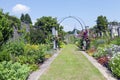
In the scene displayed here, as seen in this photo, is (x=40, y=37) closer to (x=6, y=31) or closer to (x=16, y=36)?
(x=16, y=36)

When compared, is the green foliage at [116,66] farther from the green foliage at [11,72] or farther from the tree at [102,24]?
the tree at [102,24]

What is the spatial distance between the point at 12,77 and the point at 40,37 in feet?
57.0

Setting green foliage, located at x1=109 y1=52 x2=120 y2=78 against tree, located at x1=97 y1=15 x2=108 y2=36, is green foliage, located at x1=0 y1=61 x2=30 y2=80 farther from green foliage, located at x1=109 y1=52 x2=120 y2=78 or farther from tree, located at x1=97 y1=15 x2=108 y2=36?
tree, located at x1=97 y1=15 x2=108 y2=36

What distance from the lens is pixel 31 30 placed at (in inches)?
1001

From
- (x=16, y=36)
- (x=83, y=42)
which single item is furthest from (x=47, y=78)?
(x=83, y=42)

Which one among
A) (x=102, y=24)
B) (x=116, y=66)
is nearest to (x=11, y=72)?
(x=116, y=66)

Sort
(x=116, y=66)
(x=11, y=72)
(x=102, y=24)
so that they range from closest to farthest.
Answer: (x=11, y=72) → (x=116, y=66) → (x=102, y=24)

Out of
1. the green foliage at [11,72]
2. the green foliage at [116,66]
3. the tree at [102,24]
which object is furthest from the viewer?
the tree at [102,24]

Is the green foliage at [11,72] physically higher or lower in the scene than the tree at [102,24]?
lower

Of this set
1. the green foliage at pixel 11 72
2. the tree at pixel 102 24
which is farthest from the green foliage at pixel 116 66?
the tree at pixel 102 24

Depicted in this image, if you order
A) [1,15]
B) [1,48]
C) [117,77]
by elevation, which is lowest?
[117,77]

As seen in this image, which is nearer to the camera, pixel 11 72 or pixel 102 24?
pixel 11 72

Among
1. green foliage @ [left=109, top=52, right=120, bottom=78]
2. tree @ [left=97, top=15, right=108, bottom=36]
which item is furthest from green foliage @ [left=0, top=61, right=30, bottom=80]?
tree @ [left=97, top=15, right=108, bottom=36]

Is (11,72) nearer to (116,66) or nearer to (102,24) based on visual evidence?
(116,66)
